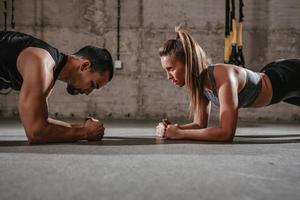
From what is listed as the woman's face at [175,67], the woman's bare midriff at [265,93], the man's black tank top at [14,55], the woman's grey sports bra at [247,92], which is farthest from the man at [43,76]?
the woman's bare midriff at [265,93]

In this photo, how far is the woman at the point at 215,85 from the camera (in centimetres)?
225

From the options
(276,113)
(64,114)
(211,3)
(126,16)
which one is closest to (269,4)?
(211,3)

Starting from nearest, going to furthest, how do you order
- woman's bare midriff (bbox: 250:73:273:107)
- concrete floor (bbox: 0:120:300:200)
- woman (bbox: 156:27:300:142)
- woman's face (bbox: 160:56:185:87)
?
concrete floor (bbox: 0:120:300:200), woman (bbox: 156:27:300:142), woman's face (bbox: 160:56:185:87), woman's bare midriff (bbox: 250:73:273:107)

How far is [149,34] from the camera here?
4992mm

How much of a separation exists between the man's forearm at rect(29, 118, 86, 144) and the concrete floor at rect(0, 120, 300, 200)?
0.06 m

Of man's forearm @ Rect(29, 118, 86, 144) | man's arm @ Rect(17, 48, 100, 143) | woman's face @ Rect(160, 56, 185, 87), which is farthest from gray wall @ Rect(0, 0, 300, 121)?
man's arm @ Rect(17, 48, 100, 143)

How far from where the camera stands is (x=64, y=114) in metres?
4.89

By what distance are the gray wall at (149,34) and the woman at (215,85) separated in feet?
7.62

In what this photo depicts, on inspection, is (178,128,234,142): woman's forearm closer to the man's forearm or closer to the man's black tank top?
the man's forearm

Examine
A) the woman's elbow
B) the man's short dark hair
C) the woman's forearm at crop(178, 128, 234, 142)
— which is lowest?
the woman's forearm at crop(178, 128, 234, 142)

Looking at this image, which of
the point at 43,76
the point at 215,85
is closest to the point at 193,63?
the point at 215,85

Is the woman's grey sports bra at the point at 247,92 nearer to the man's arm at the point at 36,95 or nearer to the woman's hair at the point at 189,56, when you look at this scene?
the woman's hair at the point at 189,56

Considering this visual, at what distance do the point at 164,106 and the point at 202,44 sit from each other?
1.02 metres

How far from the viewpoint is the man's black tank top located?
215 centimetres
